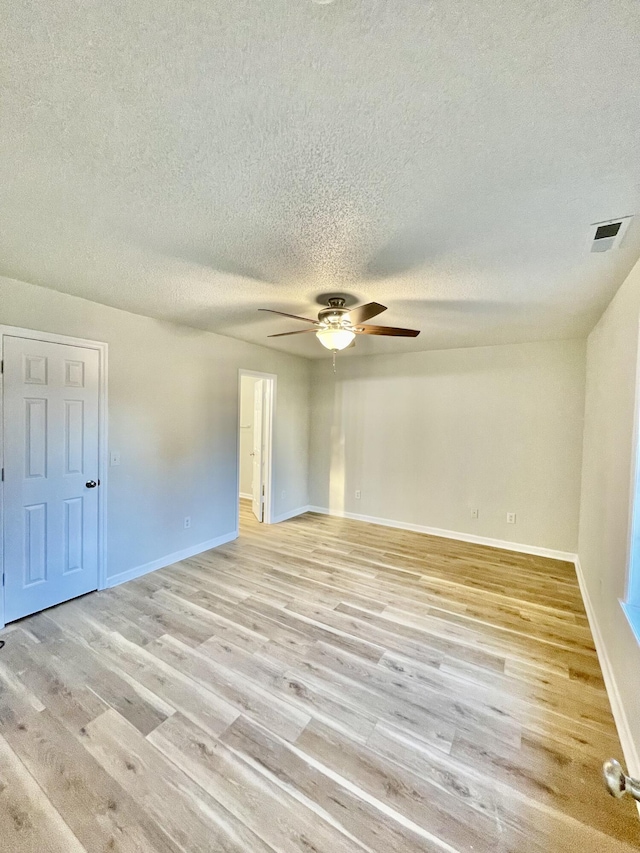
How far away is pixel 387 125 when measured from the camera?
42.5 inches

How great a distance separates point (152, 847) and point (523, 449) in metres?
4.29

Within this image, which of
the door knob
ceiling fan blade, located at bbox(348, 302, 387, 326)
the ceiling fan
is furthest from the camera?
the ceiling fan

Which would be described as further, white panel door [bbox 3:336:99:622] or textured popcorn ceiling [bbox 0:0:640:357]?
white panel door [bbox 3:336:99:622]

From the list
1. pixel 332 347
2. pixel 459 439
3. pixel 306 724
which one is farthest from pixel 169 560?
pixel 459 439

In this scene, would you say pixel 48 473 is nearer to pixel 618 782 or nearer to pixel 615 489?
pixel 618 782

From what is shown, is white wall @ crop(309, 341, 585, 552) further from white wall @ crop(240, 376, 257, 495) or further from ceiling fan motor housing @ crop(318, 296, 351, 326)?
ceiling fan motor housing @ crop(318, 296, 351, 326)

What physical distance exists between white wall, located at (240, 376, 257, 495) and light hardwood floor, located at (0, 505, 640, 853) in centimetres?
335

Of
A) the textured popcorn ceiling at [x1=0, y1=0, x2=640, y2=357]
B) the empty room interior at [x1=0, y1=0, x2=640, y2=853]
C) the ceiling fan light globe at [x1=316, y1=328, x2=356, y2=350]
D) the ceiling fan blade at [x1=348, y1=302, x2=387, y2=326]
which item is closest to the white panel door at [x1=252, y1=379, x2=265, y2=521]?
the empty room interior at [x1=0, y1=0, x2=640, y2=853]

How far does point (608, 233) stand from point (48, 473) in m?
3.92

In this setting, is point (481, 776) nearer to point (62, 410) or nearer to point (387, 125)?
point (387, 125)

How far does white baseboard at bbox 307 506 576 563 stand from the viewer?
12.6 ft

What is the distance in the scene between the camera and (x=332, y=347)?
2.65 metres

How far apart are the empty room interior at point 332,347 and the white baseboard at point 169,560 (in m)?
0.02

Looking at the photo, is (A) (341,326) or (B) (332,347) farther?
(B) (332,347)
